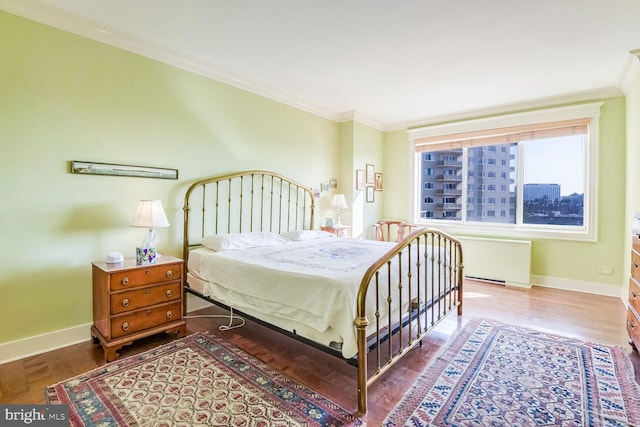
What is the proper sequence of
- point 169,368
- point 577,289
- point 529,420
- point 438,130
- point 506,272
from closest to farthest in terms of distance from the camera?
point 529,420, point 169,368, point 577,289, point 506,272, point 438,130

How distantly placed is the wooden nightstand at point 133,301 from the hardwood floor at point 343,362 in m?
0.14

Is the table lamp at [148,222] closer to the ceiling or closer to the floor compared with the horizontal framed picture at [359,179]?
closer to the floor

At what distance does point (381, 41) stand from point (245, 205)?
2.34 m

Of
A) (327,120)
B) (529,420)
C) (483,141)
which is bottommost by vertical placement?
(529,420)

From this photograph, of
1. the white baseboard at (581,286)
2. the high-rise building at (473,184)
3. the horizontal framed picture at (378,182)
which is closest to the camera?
the white baseboard at (581,286)

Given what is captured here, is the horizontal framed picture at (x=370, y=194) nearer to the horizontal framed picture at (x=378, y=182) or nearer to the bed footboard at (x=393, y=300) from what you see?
the horizontal framed picture at (x=378, y=182)

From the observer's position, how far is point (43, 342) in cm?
247

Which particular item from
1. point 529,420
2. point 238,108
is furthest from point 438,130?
point 529,420

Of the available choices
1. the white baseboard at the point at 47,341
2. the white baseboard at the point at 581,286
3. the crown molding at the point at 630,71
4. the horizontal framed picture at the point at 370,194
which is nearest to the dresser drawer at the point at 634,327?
the white baseboard at the point at 581,286

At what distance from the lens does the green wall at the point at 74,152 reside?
2.33 m

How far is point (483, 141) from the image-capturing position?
4977 millimetres

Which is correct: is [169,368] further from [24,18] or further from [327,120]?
[327,120]

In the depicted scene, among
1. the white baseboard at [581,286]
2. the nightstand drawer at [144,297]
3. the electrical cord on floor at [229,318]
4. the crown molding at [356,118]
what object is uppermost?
the crown molding at [356,118]

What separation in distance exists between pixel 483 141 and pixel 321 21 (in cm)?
361
